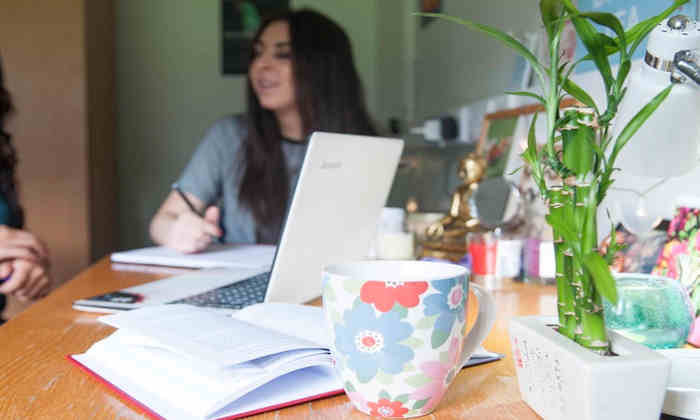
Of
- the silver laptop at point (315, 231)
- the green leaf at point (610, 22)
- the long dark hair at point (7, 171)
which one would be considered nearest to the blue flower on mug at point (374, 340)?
the green leaf at point (610, 22)

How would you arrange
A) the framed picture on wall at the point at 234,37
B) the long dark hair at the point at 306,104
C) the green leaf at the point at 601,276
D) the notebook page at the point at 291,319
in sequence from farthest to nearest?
the framed picture on wall at the point at 234,37, the long dark hair at the point at 306,104, the notebook page at the point at 291,319, the green leaf at the point at 601,276

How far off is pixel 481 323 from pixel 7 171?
61.9 inches

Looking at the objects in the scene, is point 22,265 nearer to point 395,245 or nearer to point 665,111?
point 395,245

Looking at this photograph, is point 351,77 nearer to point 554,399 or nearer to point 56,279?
point 56,279

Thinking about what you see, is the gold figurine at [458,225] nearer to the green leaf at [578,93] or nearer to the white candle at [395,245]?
the white candle at [395,245]

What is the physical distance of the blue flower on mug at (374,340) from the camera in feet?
1.42

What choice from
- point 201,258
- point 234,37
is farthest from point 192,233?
point 234,37

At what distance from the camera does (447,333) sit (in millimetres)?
447

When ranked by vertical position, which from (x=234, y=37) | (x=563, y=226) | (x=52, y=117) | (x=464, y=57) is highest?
(x=234, y=37)

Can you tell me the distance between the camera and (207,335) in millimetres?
540

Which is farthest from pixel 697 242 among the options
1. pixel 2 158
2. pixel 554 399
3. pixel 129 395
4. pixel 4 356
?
pixel 2 158

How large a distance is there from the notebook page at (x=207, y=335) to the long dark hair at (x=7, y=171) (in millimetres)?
1121

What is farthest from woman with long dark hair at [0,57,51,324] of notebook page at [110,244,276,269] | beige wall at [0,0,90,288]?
beige wall at [0,0,90,288]

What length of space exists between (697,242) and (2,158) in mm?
1654
